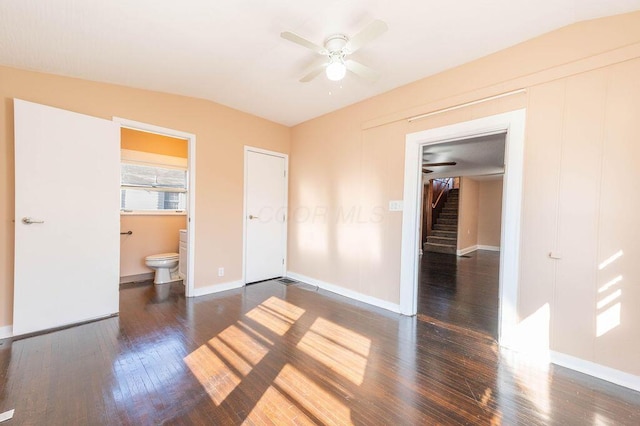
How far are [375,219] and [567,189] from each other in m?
1.79

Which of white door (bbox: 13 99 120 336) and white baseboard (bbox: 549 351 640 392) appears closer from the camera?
white baseboard (bbox: 549 351 640 392)

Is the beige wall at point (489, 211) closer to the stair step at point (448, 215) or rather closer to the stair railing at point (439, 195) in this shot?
the stair step at point (448, 215)

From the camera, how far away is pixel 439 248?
767cm

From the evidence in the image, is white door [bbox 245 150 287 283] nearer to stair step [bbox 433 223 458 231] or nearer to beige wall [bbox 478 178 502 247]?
stair step [bbox 433 223 458 231]

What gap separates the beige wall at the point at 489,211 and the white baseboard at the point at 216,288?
7.83 metres

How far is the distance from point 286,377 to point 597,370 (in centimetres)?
224

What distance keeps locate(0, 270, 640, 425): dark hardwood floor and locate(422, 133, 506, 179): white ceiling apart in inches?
97.0

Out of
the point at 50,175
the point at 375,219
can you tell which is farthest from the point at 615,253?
the point at 50,175

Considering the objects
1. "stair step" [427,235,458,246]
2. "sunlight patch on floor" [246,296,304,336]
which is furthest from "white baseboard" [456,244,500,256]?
"sunlight patch on floor" [246,296,304,336]

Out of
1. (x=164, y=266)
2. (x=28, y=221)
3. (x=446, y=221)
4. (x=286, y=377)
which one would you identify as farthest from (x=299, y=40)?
(x=446, y=221)

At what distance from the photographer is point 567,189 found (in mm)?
2010

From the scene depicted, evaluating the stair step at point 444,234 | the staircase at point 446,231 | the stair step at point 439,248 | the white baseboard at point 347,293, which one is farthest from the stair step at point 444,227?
the white baseboard at point 347,293

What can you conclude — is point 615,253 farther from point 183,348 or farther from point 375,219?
point 183,348

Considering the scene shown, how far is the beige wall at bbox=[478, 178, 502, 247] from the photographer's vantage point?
26.8ft
